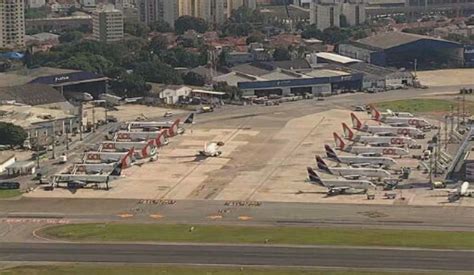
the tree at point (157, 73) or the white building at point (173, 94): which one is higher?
the tree at point (157, 73)

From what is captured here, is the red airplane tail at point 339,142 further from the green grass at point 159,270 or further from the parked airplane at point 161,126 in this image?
the green grass at point 159,270

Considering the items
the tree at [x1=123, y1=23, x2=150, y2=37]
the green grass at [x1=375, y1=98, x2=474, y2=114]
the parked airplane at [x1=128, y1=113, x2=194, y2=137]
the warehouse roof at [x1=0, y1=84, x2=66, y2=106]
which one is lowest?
the parked airplane at [x1=128, y1=113, x2=194, y2=137]

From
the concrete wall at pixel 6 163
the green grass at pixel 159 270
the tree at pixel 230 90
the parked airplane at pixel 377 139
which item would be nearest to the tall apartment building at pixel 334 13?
the tree at pixel 230 90

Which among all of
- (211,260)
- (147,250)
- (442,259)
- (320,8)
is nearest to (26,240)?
(147,250)

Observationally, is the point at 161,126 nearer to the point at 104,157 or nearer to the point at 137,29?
the point at 104,157

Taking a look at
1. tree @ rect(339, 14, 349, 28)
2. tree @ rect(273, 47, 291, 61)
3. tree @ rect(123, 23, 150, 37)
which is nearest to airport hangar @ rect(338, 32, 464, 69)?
tree @ rect(273, 47, 291, 61)

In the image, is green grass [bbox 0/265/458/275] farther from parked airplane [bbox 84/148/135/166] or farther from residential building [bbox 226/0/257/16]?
residential building [bbox 226/0/257/16]

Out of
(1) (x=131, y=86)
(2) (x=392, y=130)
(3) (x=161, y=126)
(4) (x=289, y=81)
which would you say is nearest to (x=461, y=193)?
(2) (x=392, y=130)

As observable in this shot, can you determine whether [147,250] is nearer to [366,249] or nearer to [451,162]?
[366,249]
